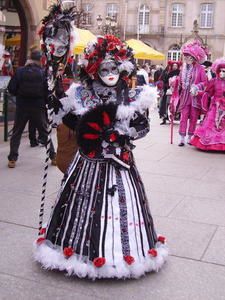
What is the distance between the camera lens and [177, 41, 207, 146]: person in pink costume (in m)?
9.29

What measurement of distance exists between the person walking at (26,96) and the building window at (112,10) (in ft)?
144

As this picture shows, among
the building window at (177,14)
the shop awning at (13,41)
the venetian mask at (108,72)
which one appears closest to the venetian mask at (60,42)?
the venetian mask at (108,72)

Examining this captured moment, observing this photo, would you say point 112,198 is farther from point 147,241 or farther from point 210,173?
point 210,173

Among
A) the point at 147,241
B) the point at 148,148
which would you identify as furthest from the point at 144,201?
the point at 148,148

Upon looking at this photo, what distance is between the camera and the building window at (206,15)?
153 feet

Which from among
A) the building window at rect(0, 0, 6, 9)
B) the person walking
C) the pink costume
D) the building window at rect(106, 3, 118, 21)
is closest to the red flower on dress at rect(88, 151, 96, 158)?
the person walking

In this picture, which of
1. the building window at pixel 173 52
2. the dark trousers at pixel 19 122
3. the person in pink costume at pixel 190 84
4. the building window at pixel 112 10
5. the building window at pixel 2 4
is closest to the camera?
the dark trousers at pixel 19 122

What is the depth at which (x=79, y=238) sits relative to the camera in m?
3.50

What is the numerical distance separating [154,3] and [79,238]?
47162 millimetres

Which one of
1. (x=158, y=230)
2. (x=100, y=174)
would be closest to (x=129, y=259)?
(x=100, y=174)

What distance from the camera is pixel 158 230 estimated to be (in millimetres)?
4613

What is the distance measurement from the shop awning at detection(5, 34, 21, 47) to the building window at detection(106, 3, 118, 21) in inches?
1481

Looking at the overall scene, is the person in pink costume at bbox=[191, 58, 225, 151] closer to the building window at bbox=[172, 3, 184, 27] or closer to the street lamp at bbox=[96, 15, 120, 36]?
the street lamp at bbox=[96, 15, 120, 36]

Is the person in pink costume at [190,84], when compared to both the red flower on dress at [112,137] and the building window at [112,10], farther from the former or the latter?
the building window at [112,10]
